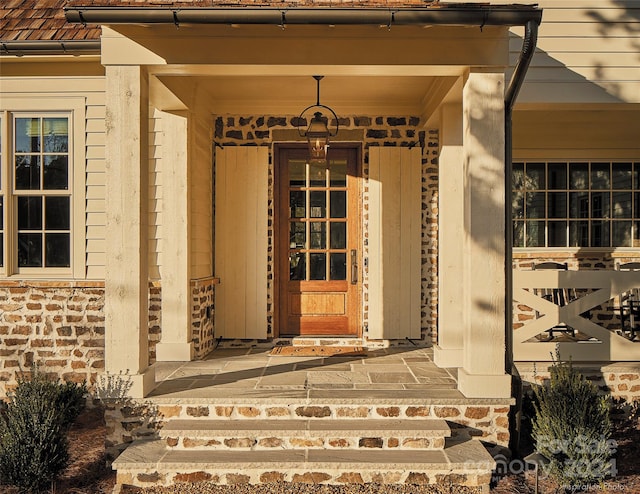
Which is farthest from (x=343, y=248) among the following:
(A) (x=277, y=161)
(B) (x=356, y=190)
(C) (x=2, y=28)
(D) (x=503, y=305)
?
(C) (x=2, y=28)

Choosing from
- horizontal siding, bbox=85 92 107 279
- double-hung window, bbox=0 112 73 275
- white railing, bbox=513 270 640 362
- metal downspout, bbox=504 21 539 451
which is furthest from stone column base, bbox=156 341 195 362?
white railing, bbox=513 270 640 362

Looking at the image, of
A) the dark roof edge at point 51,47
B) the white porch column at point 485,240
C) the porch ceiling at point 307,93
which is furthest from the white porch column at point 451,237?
the dark roof edge at point 51,47

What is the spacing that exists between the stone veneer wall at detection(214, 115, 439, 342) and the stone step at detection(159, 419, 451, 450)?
8.36 feet

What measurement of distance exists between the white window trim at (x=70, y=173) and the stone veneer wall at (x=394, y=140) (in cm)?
152

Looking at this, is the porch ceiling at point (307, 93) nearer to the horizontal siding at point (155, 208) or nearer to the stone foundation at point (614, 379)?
the horizontal siding at point (155, 208)

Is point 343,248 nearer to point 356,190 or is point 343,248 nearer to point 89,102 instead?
point 356,190

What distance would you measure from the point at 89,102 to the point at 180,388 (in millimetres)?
3421

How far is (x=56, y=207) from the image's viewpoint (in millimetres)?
6273

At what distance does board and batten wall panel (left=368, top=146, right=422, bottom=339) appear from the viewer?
259 inches

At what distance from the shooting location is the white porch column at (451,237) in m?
5.43

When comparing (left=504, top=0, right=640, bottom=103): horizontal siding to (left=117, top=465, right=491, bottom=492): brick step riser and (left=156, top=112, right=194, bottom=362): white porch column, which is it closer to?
(left=156, top=112, right=194, bottom=362): white porch column

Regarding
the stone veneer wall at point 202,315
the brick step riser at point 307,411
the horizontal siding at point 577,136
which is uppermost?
the horizontal siding at point 577,136

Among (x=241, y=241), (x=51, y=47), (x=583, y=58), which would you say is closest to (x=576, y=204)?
(x=583, y=58)

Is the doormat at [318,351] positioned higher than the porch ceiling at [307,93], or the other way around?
the porch ceiling at [307,93]
